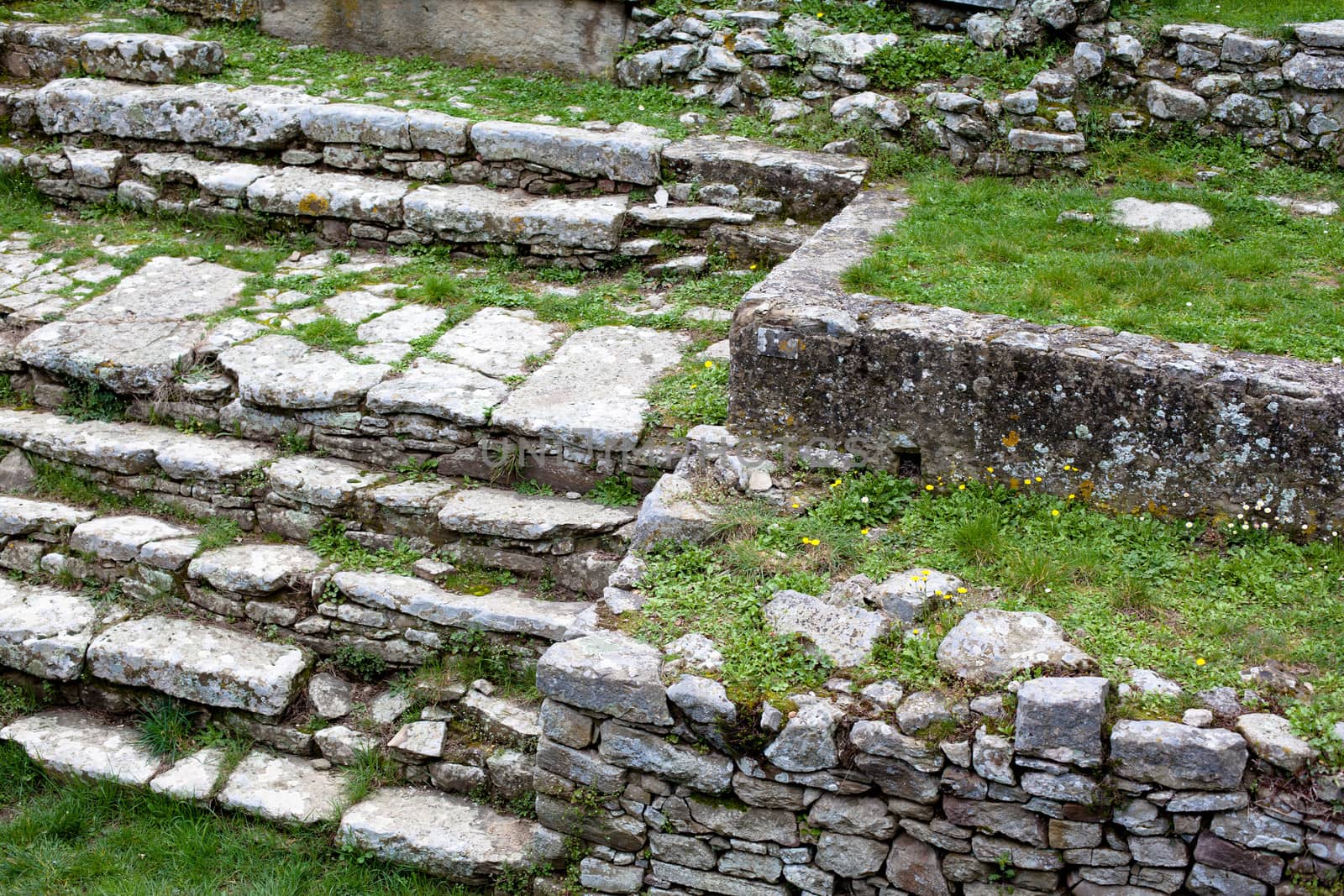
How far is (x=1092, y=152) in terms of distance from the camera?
692 centimetres

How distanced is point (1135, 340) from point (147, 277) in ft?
17.7

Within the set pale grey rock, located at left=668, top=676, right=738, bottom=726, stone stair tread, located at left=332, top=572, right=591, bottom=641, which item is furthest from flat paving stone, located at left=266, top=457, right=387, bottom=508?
pale grey rock, located at left=668, top=676, right=738, bottom=726

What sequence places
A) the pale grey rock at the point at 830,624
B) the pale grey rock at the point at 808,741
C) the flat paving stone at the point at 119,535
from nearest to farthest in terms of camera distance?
the pale grey rock at the point at 808,741 → the pale grey rock at the point at 830,624 → the flat paving stone at the point at 119,535

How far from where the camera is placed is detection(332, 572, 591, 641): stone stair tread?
186 inches

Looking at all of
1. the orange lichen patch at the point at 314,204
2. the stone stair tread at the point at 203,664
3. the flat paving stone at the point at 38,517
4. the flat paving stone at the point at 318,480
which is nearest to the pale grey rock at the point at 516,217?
the orange lichen patch at the point at 314,204

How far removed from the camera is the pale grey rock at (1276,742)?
3.32 meters

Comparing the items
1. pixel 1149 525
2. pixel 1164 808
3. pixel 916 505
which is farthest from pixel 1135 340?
pixel 1164 808

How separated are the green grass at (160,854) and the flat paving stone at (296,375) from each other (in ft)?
6.16

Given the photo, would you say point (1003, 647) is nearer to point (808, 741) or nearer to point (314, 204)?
point (808, 741)

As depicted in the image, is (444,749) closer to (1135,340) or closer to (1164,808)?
(1164,808)

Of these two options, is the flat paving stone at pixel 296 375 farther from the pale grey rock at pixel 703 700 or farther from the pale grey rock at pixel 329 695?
the pale grey rock at pixel 703 700

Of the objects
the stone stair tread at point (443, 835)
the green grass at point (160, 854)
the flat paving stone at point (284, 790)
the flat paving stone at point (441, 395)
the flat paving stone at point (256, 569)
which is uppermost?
the flat paving stone at point (441, 395)

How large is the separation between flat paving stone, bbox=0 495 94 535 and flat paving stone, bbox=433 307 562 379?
189cm

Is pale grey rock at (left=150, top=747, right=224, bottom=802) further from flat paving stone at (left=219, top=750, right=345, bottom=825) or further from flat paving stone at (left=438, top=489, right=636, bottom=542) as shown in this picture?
flat paving stone at (left=438, top=489, right=636, bottom=542)
